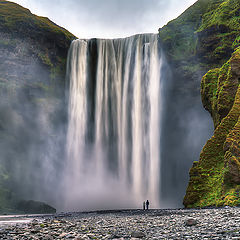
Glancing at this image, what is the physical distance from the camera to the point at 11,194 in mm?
37844

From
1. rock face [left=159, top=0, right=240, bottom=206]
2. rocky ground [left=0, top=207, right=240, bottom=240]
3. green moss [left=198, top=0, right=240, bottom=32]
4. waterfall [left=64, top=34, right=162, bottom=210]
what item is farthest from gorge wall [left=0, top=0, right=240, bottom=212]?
rocky ground [left=0, top=207, right=240, bottom=240]

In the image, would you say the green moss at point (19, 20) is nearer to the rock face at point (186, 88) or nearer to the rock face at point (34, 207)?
the rock face at point (186, 88)

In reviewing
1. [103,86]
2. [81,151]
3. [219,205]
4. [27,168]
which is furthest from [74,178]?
[219,205]

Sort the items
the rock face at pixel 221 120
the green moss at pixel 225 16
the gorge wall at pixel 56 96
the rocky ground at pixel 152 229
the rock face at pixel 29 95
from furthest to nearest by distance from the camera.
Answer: the rock face at pixel 29 95, the gorge wall at pixel 56 96, the green moss at pixel 225 16, the rock face at pixel 221 120, the rocky ground at pixel 152 229

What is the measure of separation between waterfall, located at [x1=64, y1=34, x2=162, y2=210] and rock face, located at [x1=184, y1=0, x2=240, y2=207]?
9.56 metres

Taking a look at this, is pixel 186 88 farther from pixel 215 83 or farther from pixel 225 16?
pixel 215 83

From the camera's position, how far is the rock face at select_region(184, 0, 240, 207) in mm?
18891

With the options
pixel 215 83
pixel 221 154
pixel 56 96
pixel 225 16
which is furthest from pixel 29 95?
pixel 221 154

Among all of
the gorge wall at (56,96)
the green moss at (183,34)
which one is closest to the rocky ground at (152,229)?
the gorge wall at (56,96)

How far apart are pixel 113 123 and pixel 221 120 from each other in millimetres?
19681

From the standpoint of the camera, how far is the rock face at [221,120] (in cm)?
1889

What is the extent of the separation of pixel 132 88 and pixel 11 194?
23877 mm

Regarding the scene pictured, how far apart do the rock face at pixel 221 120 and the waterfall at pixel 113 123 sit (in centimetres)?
956

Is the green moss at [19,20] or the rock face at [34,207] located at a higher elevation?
the green moss at [19,20]
